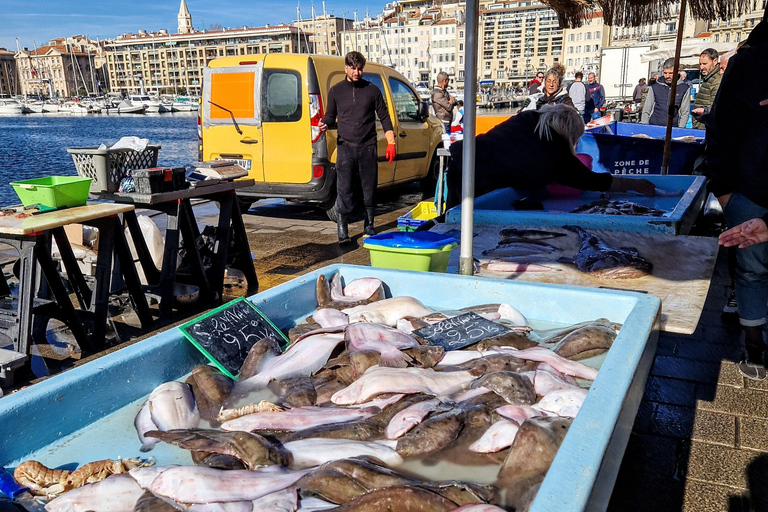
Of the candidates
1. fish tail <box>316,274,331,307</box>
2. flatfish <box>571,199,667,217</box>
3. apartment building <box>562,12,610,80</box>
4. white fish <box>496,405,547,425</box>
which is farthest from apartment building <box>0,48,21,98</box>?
white fish <box>496,405,547,425</box>

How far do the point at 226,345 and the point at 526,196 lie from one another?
14.3 ft

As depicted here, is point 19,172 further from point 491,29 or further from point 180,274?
point 491,29

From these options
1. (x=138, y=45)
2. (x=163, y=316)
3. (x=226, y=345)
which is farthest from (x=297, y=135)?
(x=138, y=45)

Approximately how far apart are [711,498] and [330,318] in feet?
6.19

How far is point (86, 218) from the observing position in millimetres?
4074

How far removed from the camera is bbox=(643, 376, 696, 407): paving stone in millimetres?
3506

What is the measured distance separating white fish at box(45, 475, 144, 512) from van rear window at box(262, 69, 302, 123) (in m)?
6.79

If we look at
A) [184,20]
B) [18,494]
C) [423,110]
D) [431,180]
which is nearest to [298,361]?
[18,494]

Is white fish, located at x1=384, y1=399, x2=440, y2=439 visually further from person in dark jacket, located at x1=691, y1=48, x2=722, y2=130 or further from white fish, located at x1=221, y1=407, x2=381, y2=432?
person in dark jacket, located at x1=691, y1=48, x2=722, y2=130

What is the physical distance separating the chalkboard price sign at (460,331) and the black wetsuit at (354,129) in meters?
4.52

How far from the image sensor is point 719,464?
285cm

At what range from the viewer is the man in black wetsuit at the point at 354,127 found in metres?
7.13

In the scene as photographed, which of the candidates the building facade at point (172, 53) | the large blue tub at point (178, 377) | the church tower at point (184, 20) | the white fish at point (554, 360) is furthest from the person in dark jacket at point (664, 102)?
the church tower at point (184, 20)

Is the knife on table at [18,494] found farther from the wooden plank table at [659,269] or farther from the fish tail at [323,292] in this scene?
the wooden plank table at [659,269]
